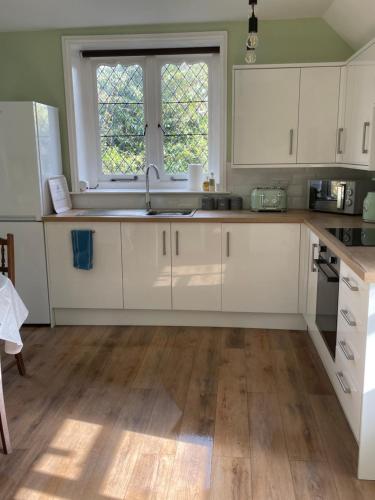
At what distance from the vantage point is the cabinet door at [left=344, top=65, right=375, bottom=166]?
2.81m

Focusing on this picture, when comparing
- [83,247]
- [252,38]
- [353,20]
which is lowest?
[83,247]

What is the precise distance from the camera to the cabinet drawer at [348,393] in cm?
188

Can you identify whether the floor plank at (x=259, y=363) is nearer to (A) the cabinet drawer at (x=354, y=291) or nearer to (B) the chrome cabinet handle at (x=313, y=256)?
(B) the chrome cabinet handle at (x=313, y=256)

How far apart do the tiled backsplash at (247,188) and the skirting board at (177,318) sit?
0.96m

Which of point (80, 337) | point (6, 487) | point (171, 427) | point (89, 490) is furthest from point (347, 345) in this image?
point (80, 337)

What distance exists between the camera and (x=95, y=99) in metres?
4.00

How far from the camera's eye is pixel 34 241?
137 inches

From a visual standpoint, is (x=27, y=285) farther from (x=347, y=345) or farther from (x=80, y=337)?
(x=347, y=345)

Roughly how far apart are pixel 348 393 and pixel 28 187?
2.67 meters

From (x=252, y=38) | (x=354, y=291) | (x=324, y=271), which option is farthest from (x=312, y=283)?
(x=252, y=38)

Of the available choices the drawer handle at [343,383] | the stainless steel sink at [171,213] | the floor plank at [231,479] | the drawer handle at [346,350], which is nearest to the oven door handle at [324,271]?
the drawer handle at [346,350]

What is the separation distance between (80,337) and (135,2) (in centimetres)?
251

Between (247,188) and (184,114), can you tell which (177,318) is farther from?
(184,114)

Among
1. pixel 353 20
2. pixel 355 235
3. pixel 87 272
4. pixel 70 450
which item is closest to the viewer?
pixel 70 450
